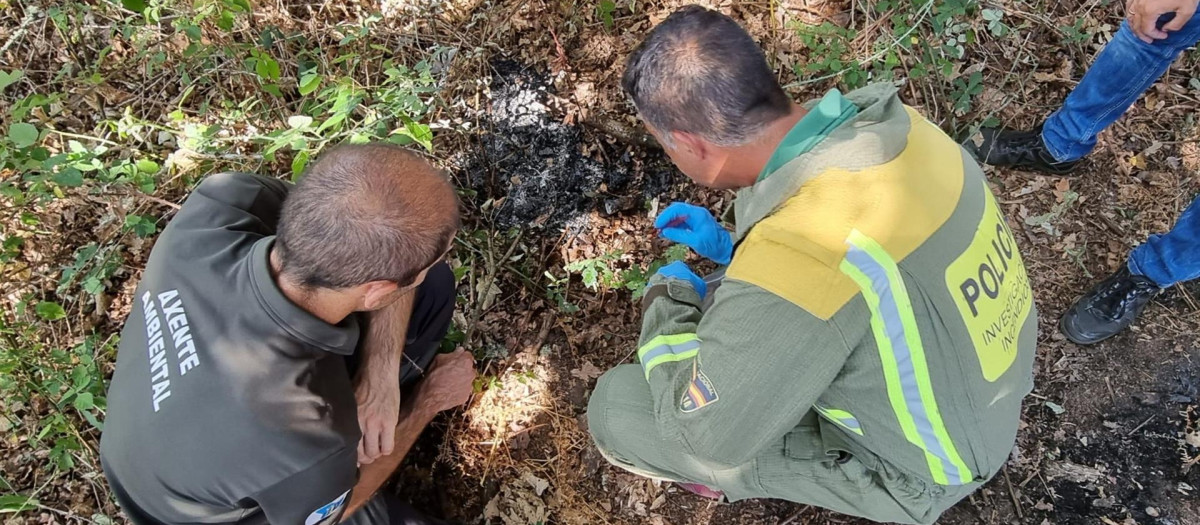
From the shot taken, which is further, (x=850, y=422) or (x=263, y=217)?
(x=263, y=217)

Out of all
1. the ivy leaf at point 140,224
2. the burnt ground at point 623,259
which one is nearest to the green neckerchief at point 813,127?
the burnt ground at point 623,259

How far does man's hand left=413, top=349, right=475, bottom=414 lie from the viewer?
2809 millimetres

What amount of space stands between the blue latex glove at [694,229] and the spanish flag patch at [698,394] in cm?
86

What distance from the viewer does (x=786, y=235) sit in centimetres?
168

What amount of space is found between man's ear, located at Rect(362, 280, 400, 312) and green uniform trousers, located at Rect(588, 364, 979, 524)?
945 millimetres

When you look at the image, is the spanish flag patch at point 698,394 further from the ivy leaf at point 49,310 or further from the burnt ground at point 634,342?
the ivy leaf at point 49,310

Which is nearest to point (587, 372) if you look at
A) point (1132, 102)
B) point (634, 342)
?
point (634, 342)

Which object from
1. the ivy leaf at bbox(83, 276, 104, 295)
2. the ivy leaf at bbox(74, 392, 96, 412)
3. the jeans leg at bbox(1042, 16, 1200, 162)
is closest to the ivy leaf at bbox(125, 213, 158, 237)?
the ivy leaf at bbox(83, 276, 104, 295)

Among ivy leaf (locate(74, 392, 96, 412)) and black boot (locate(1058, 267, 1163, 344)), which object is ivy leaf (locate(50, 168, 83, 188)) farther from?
black boot (locate(1058, 267, 1163, 344))

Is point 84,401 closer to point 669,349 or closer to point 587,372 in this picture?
point 587,372

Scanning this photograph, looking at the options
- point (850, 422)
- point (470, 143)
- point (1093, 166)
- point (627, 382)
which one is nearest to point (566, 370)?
point (627, 382)

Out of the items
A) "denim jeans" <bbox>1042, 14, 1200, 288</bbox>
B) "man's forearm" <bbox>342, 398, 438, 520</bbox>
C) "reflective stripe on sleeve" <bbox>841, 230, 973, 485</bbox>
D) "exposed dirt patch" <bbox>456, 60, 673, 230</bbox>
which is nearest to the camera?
"reflective stripe on sleeve" <bbox>841, 230, 973, 485</bbox>

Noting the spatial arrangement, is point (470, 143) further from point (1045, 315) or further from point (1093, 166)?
point (1093, 166)

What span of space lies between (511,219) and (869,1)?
2156 millimetres
